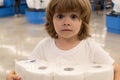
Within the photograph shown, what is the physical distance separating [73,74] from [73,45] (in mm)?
381

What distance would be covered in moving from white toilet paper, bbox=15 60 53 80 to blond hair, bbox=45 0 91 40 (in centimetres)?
30

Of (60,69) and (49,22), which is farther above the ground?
(49,22)

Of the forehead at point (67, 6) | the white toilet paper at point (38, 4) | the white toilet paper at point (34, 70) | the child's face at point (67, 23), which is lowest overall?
the white toilet paper at point (38, 4)

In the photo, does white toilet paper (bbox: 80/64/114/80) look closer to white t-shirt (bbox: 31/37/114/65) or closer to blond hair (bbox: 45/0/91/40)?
white t-shirt (bbox: 31/37/114/65)

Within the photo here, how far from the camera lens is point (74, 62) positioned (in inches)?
52.1

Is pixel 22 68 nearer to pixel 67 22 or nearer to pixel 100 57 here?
pixel 67 22

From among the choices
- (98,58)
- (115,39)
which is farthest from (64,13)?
(115,39)

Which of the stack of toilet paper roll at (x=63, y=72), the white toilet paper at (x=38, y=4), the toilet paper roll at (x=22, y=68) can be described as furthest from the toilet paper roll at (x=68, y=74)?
the white toilet paper at (x=38, y=4)

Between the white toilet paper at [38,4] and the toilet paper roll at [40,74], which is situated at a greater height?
the toilet paper roll at [40,74]

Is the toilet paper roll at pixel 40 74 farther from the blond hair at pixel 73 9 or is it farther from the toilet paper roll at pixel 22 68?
the blond hair at pixel 73 9

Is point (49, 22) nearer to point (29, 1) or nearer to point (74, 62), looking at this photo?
point (74, 62)

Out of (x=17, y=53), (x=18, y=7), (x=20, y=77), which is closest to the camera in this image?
(x=20, y=77)

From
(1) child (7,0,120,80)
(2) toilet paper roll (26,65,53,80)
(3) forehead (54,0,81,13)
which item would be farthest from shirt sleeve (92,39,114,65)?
(2) toilet paper roll (26,65,53,80)

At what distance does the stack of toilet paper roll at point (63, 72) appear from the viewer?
107 centimetres
